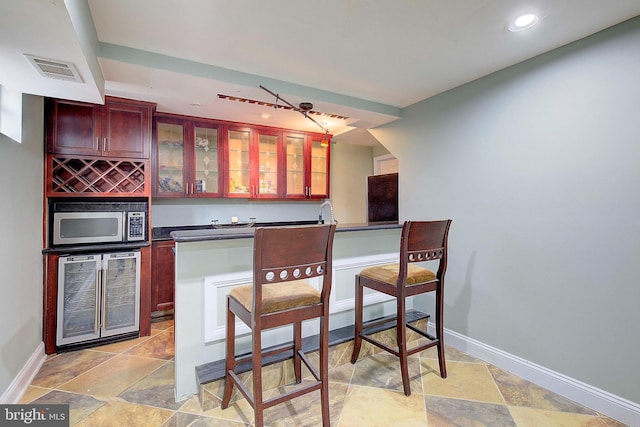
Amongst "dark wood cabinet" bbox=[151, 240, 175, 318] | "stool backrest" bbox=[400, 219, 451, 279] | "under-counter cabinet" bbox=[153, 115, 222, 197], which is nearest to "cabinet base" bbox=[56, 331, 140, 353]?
"dark wood cabinet" bbox=[151, 240, 175, 318]

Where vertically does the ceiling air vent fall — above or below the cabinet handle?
above

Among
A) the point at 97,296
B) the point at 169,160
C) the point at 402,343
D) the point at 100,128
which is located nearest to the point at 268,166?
the point at 169,160

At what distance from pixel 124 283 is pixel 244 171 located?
1908 mm

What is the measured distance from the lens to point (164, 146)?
3.53m

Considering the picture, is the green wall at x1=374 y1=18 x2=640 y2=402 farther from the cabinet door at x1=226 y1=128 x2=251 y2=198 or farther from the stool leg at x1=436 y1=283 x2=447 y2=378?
the cabinet door at x1=226 y1=128 x2=251 y2=198

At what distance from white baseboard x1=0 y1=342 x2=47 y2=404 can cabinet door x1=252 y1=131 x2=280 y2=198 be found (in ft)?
8.42

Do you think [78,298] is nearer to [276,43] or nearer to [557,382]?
[276,43]

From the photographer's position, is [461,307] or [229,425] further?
[461,307]

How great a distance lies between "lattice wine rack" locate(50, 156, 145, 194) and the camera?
276 centimetres

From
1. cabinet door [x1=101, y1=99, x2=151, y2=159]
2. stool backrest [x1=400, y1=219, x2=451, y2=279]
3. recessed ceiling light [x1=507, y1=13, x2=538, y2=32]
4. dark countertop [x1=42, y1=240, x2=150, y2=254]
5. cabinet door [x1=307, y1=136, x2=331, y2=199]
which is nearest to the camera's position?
recessed ceiling light [x1=507, y1=13, x2=538, y2=32]

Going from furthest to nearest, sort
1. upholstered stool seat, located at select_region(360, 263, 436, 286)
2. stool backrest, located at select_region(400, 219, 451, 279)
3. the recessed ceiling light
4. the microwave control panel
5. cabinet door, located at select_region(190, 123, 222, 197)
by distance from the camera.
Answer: cabinet door, located at select_region(190, 123, 222, 197) < the microwave control panel < upholstered stool seat, located at select_region(360, 263, 436, 286) < stool backrest, located at select_region(400, 219, 451, 279) < the recessed ceiling light

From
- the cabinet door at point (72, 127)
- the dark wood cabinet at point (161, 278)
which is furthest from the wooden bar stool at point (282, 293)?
the cabinet door at point (72, 127)

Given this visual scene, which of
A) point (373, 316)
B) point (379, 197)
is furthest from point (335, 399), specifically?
point (379, 197)

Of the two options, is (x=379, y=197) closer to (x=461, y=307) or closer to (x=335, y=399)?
(x=461, y=307)
